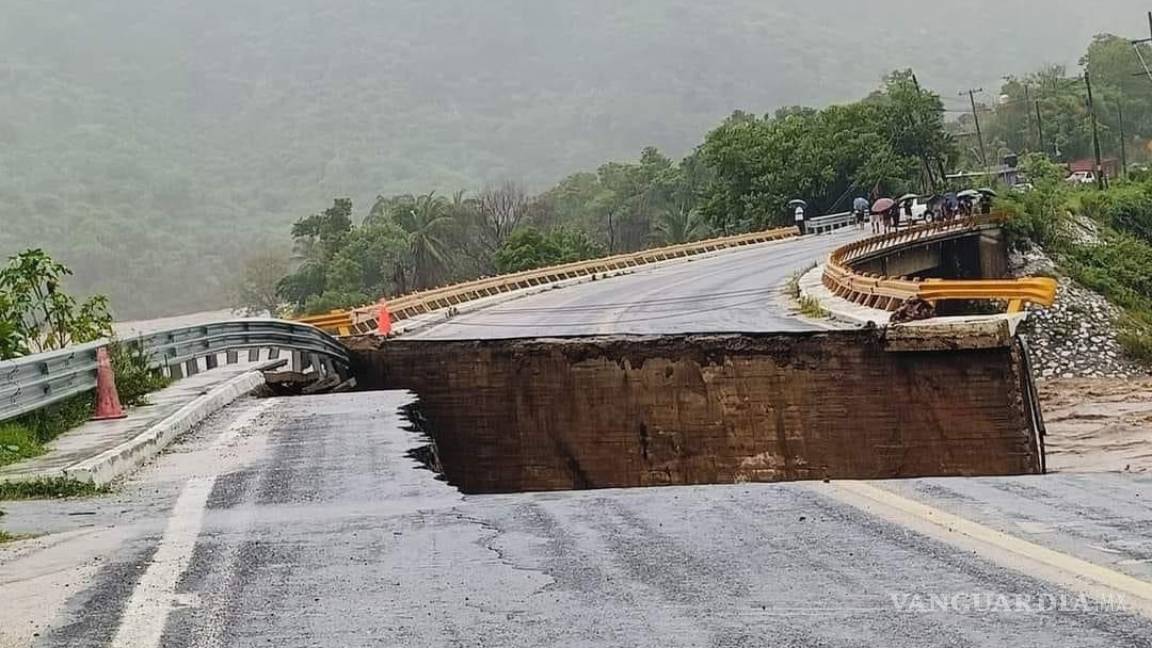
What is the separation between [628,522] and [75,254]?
118 m

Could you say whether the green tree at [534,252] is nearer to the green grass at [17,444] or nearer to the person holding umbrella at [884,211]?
the person holding umbrella at [884,211]

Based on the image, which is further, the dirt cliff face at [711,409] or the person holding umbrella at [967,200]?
the person holding umbrella at [967,200]

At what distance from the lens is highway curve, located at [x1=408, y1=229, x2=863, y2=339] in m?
22.8

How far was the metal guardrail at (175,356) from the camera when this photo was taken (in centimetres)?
1193

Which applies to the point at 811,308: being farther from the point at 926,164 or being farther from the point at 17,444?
the point at 926,164

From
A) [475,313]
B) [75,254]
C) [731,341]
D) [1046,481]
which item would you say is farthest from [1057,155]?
[1046,481]

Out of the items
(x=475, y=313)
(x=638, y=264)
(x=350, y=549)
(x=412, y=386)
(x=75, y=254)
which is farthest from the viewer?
(x=75, y=254)

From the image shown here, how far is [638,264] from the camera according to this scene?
174ft

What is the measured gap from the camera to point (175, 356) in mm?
17000

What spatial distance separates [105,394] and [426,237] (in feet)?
218

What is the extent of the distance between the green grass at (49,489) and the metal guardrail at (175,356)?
1.72 metres

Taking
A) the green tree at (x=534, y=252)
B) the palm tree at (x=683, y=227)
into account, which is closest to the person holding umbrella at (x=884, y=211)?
the green tree at (x=534, y=252)

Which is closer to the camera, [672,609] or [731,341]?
[672,609]

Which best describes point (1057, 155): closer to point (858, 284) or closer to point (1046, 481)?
point (858, 284)
